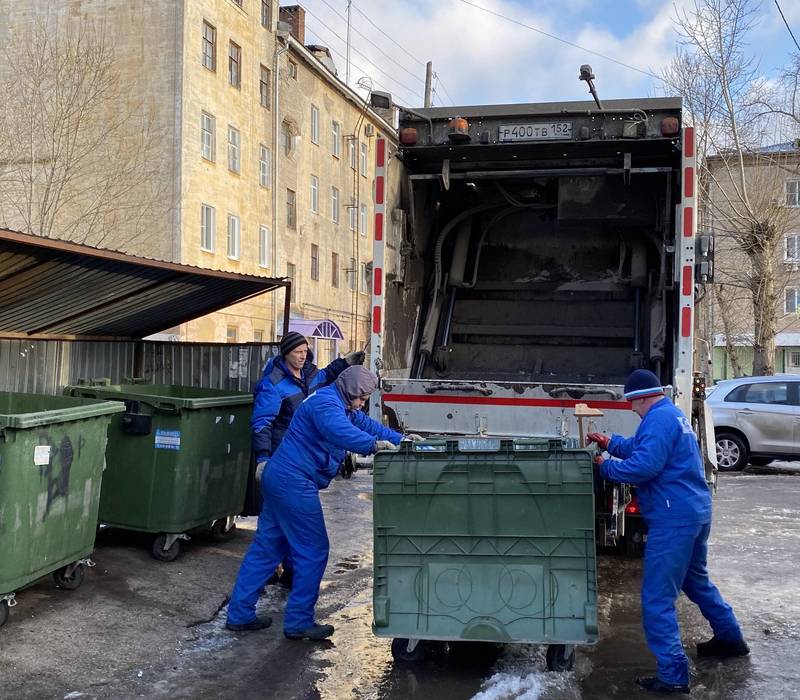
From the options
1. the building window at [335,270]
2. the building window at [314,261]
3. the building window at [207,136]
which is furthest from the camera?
the building window at [335,270]

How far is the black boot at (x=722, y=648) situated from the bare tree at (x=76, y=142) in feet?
48.5

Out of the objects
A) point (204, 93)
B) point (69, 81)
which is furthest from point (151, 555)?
point (204, 93)

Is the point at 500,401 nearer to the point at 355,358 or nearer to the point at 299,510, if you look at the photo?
the point at 355,358

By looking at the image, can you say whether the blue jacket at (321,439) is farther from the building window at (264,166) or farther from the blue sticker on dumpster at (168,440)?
the building window at (264,166)

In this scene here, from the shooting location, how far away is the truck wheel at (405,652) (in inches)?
167

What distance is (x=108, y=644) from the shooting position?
4430mm

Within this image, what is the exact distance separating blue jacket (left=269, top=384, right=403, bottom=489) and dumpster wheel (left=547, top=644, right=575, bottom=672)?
127cm

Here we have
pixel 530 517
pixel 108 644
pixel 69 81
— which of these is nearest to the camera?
pixel 530 517

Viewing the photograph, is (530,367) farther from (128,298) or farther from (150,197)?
(150,197)

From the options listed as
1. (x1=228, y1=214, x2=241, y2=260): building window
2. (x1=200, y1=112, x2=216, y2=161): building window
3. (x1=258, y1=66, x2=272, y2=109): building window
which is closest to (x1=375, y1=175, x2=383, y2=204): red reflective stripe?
(x1=200, y1=112, x2=216, y2=161): building window

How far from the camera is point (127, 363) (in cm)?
810

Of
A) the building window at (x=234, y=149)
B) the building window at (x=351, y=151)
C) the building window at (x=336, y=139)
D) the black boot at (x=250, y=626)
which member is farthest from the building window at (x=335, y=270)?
the black boot at (x=250, y=626)

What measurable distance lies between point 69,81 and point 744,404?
46.7 ft

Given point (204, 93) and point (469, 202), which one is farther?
point (204, 93)
